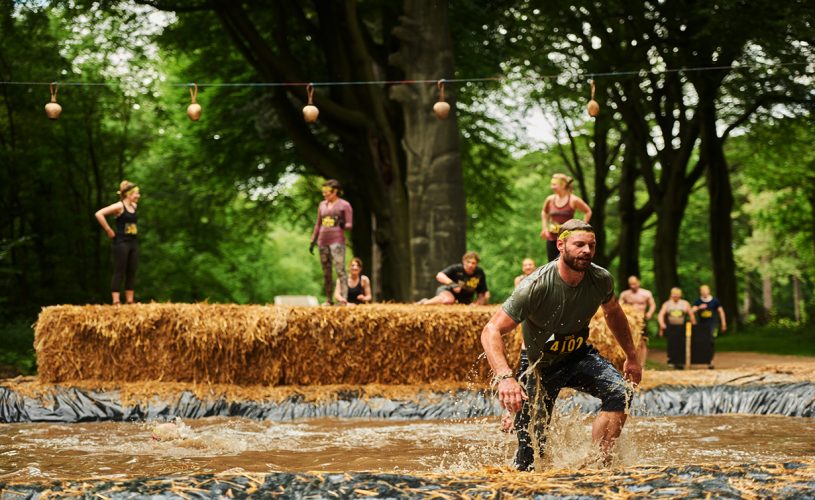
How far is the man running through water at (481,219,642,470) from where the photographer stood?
20.0 feet

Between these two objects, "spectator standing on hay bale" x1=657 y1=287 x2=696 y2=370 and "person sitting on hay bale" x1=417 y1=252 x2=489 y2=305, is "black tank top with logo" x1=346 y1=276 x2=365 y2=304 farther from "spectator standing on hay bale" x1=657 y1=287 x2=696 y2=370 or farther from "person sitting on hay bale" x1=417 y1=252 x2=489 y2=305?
"spectator standing on hay bale" x1=657 y1=287 x2=696 y2=370

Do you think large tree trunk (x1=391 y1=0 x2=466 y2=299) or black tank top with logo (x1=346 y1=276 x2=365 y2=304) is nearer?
black tank top with logo (x1=346 y1=276 x2=365 y2=304)

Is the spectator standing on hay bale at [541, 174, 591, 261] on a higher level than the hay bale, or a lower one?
higher

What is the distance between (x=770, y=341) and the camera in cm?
2622

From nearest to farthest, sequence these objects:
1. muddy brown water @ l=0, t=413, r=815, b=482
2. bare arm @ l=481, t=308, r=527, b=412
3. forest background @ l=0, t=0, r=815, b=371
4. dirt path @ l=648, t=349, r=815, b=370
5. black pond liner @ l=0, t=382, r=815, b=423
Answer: bare arm @ l=481, t=308, r=527, b=412
muddy brown water @ l=0, t=413, r=815, b=482
black pond liner @ l=0, t=382, r=815, b=423
dirt path @ l=648, t=349, r=815, b=370
forest background @ l=0, t=0, r=815, b=371

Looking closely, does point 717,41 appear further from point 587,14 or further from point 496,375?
point 496,375

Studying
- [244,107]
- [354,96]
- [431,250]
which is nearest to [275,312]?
[431,250]

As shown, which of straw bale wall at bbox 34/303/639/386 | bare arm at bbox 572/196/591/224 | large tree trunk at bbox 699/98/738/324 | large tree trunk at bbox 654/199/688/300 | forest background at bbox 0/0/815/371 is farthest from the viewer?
large tree trunk at bbox 699/98/738/324

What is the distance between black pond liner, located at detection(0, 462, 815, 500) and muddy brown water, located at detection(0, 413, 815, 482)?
2.08 m

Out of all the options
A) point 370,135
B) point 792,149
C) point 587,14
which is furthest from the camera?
point 792,149

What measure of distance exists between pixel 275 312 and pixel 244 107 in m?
14.0

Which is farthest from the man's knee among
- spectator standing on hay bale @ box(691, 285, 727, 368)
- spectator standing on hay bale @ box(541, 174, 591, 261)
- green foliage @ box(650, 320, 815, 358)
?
green foliage @ box(650, 320, 815, 358)

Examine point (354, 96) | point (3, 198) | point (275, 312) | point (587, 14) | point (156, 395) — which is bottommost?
point (156, 395)

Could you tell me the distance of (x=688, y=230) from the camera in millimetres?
51719
